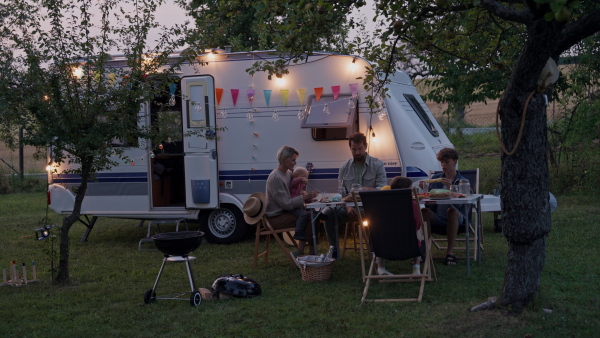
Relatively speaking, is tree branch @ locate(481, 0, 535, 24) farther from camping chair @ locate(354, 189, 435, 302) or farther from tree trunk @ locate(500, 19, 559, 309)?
camping chair @ locate(354, 189, 435, 302)

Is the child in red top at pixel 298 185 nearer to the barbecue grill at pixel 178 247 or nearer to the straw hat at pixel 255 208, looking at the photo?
the straw hat at pixel 255 208

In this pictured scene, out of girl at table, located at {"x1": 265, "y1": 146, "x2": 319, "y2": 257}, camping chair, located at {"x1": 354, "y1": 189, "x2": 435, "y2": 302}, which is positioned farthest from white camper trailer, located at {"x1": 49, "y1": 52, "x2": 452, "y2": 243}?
camping chair, located at {"x1": 354, "y1": 189, "x2": 435, "y2": 302}

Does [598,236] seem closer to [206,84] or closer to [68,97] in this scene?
[206,84]

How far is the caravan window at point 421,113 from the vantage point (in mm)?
8461

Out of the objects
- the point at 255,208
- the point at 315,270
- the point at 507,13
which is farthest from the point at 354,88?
the point at 507,13

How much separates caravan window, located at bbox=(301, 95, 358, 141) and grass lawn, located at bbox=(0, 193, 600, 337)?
5.06ft

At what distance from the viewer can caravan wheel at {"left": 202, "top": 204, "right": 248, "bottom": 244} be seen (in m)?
8.73

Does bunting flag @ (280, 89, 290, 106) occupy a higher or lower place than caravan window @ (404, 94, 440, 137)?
higher

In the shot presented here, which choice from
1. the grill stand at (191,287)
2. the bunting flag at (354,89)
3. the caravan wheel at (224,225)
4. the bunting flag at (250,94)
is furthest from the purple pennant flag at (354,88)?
the grill stand at (191,287)

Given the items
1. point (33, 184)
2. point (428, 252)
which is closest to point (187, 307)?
point (428, 252)

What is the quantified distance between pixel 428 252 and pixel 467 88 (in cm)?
672

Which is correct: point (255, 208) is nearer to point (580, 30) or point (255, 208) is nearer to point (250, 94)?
point (250, 94)

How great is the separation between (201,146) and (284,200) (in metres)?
2.12

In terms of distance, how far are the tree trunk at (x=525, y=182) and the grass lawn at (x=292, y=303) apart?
10.5 inches
